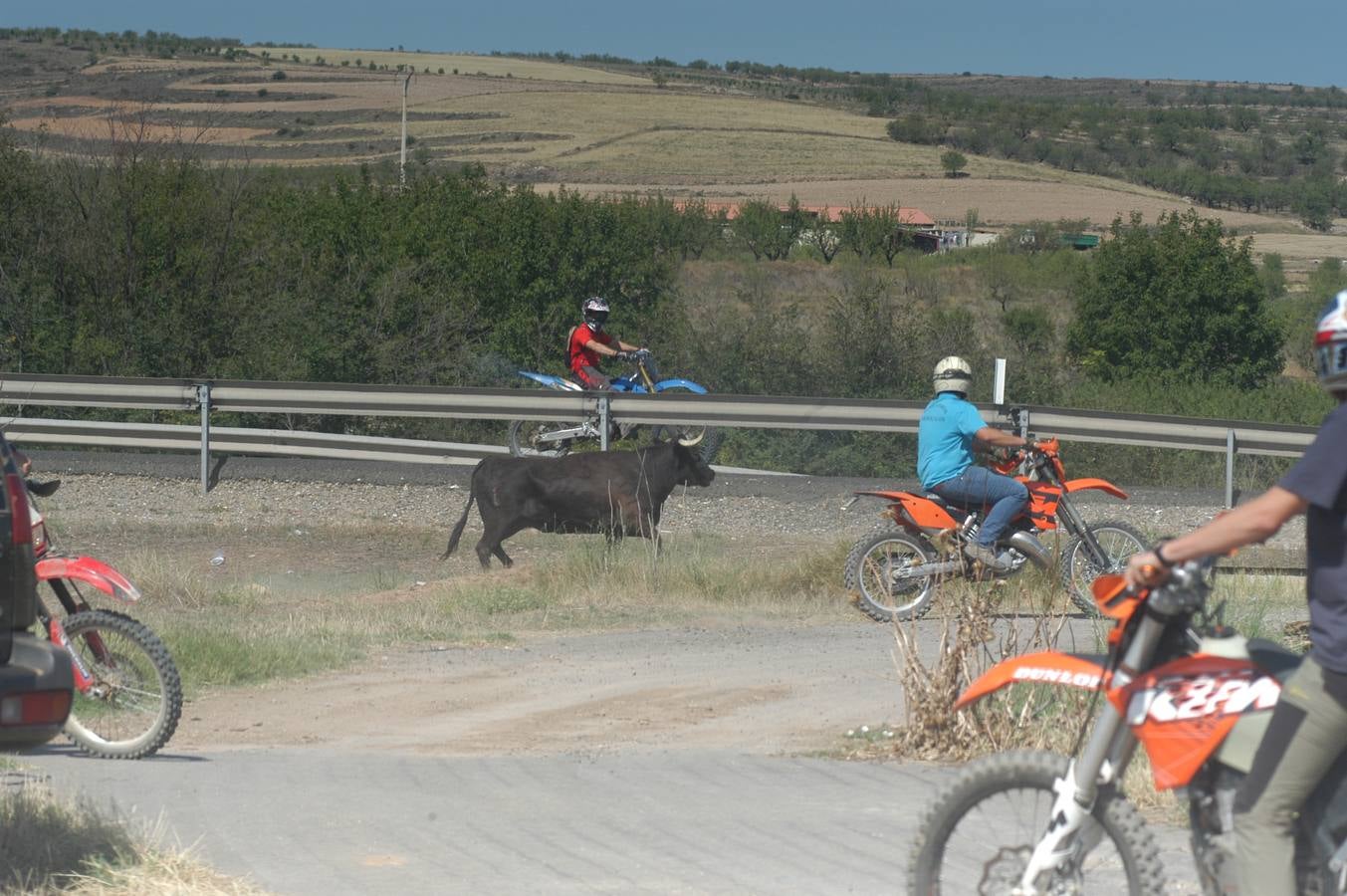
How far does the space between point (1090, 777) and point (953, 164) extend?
117006 mm

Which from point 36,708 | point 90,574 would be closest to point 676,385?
point 90,574

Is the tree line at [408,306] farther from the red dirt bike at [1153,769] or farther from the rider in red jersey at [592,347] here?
the red dirt bike at [1153,769]

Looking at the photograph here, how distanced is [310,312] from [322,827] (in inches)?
896

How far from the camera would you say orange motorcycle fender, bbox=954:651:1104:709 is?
453 cm

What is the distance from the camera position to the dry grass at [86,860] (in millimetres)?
5340

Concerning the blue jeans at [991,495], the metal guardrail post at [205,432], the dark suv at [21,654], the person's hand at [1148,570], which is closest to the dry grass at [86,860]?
the dark suv at [21,654]

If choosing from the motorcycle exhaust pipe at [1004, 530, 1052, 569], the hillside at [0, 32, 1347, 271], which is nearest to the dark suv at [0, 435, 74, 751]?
the motorcycle exhaust pipe at [1004, 530, 1052, 569]

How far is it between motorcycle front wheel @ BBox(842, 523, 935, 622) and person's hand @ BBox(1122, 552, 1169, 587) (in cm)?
751

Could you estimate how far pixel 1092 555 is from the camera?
39.8 feet

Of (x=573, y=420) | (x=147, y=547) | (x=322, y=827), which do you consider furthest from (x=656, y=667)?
(x=573, y=420)

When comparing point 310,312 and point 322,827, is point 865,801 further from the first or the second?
point 310,312

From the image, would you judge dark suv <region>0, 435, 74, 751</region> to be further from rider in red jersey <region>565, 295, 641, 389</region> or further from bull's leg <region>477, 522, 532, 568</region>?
rider in red jersey <region>565, 295, 641, 389</region>

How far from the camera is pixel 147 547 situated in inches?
644

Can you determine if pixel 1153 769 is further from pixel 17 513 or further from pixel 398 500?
pixel 398 500
